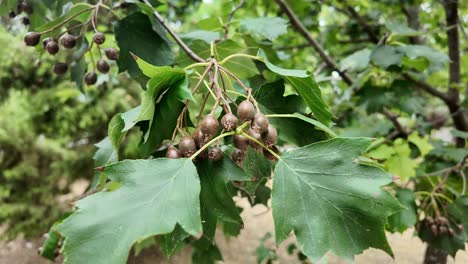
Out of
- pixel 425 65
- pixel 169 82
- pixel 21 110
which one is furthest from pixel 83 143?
pixel 169 82

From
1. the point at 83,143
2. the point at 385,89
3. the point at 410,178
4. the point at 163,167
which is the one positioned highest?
the point at 163,167

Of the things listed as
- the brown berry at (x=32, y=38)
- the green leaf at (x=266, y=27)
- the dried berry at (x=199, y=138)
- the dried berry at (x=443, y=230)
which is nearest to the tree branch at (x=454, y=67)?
the dried berry at (x=443, y=230)

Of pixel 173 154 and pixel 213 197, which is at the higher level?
pixel 173 154

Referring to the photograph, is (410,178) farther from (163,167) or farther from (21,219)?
(21,219)

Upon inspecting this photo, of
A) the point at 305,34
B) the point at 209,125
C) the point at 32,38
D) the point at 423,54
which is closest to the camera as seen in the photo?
the point at 209,125

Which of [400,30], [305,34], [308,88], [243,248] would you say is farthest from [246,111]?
[243,248]

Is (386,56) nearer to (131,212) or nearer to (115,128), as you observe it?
(115,128)

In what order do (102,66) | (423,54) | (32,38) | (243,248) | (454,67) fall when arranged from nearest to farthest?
(32,38) → (102,66) → (423,54) → (454,67) → (243,248)

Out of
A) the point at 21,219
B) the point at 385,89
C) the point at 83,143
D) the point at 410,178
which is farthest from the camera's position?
the point at 83,143
